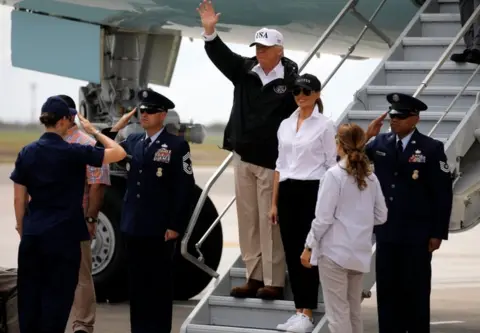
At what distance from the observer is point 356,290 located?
23.4 feet

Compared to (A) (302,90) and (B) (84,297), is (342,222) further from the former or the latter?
(B) (84,297)

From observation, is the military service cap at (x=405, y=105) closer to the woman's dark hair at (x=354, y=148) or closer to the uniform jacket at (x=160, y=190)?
the woman's dark hair at (x=354, y=148)

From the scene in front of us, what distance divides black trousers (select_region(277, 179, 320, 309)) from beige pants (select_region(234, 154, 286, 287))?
0.24 m

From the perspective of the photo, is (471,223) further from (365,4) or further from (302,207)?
(365,4)

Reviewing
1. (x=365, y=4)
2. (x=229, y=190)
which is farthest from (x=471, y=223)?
(x=229, y=190)

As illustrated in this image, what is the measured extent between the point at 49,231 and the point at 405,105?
6.93 ft

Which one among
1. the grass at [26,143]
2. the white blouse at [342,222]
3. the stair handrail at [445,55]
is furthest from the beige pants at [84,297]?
the grass at [26,143]

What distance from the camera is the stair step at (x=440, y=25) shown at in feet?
30.0

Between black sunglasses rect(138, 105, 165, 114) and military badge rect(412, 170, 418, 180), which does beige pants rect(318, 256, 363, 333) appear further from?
black sunglasses rect(138, 105, 165, 114)

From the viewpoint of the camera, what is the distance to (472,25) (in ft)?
28.0

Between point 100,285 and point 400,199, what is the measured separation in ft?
12.6

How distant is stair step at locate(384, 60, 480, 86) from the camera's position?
345 inches

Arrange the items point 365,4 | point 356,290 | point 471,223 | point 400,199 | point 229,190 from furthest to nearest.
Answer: point 229,190 < point 365,4 < point 471,223 < point 400,199 < point 356,290

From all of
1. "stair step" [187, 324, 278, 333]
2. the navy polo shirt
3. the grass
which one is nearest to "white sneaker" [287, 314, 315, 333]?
"stair step" [187, 324, 278, 333]
